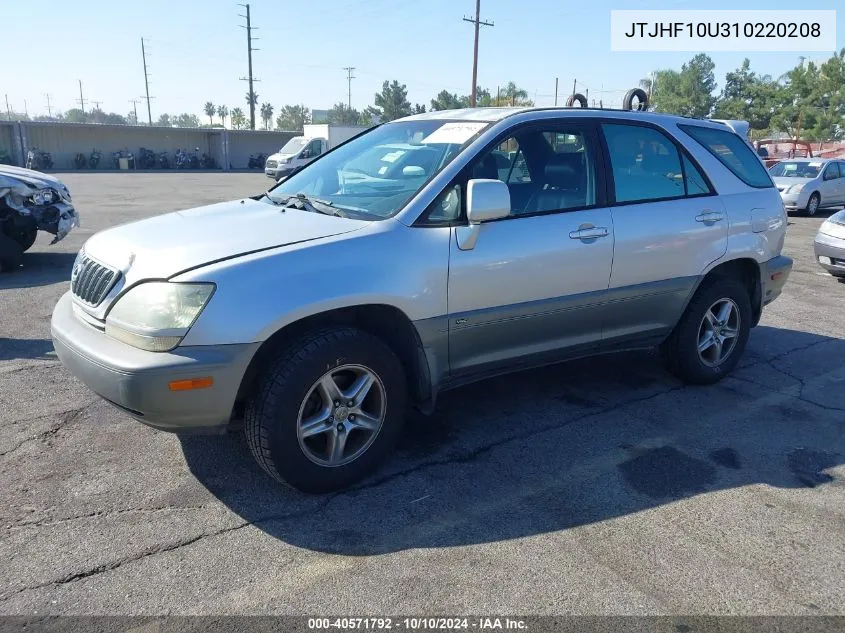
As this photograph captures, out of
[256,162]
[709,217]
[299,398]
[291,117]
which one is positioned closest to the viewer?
[299,398]

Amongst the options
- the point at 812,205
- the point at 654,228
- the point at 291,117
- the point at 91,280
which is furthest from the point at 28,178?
the point at 291,117

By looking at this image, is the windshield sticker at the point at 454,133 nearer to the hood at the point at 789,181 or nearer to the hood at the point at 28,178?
the hood at the point at 28,178

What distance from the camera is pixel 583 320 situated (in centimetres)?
419

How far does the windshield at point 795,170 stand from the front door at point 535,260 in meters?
17.2

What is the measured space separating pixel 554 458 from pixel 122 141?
46198 millimetres

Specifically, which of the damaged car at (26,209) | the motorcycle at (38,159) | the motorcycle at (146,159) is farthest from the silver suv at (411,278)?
the motorcycle at (146,159)

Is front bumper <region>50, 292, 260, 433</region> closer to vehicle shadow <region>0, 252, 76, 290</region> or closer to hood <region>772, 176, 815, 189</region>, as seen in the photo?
vehicle shadow <region>0, 252, 76, 290</region>

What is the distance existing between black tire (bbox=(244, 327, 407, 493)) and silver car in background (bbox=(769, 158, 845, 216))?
17.6 m

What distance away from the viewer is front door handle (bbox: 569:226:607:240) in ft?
13.1

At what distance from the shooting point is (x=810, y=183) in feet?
59.3

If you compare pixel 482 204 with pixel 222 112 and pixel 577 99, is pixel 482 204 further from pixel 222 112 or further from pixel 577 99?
pixel 222 112

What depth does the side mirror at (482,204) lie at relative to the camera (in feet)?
11.3

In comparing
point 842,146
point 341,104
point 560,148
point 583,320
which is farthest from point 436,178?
point 341,104

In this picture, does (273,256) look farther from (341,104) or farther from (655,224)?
(341,104)
